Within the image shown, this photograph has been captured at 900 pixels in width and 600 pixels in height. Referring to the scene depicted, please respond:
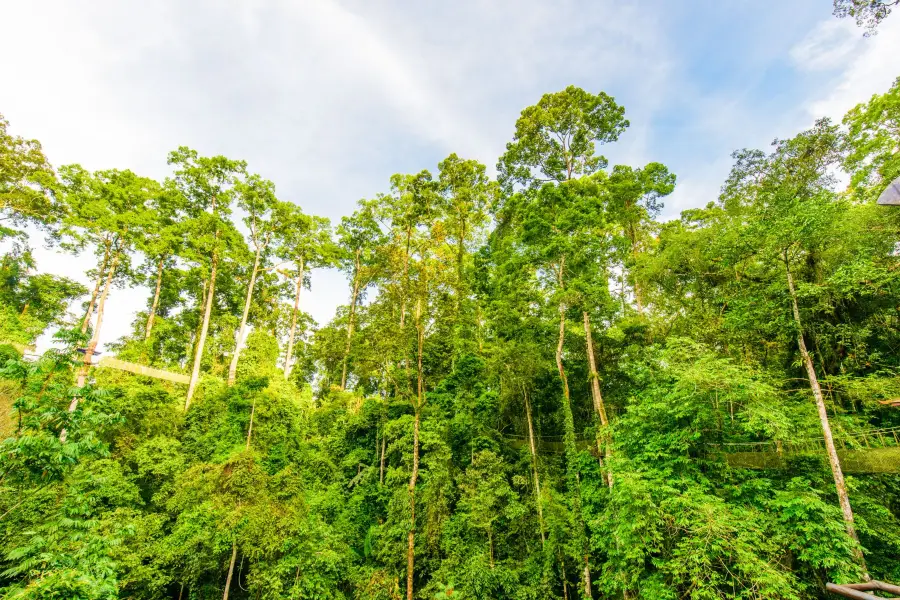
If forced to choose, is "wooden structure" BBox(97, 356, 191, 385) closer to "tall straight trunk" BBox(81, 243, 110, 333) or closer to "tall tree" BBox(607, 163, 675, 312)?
"tall straight trunk" BBox(81, 243, 110, 333)

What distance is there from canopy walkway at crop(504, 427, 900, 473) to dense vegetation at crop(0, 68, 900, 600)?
199 millimetres

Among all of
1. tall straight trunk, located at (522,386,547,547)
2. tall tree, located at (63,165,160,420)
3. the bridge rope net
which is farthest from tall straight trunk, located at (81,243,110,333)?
the bridge rope net

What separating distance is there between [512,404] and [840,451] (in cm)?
823

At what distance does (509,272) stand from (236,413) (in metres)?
11.0

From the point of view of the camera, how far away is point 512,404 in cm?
1305

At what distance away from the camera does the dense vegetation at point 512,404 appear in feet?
23.0

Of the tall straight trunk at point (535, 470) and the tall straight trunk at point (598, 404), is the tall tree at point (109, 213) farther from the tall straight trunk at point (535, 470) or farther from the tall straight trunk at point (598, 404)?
the tall straight trunk at point (598, 404)

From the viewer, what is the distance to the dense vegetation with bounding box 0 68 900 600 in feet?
23.0

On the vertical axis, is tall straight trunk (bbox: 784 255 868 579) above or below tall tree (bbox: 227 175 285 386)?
below

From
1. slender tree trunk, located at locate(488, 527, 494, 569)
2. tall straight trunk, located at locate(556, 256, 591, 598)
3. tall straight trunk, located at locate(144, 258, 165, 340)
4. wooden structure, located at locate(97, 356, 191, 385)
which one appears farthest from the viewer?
tall straight trunk, located at locate(144, 258, 165, 340)

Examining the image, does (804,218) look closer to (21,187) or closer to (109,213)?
(109,213)

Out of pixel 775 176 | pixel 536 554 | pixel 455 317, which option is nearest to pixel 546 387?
pixel 455 317

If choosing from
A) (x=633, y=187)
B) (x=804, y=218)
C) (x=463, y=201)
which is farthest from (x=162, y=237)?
(x=804, y=218)

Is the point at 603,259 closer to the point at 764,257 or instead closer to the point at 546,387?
the point at 764,257
